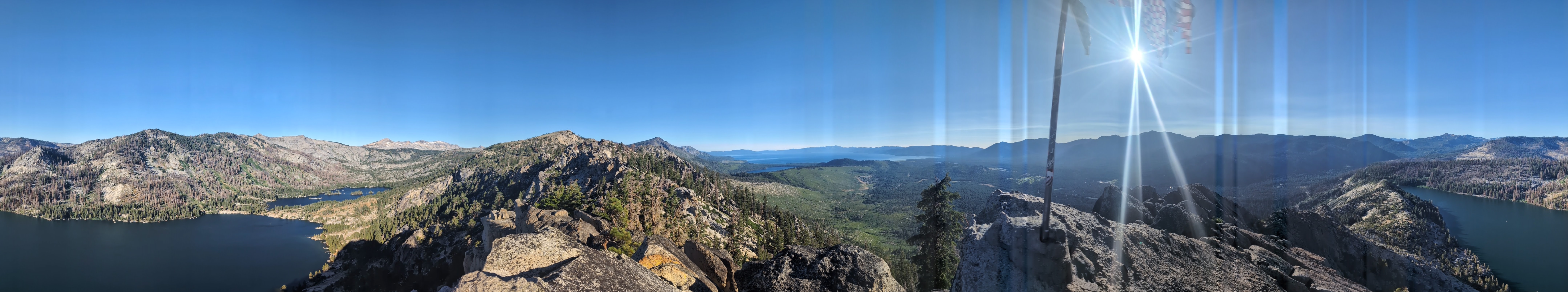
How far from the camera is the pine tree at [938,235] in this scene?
21.3 metres

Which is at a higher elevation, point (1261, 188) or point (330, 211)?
point (1261, 188)

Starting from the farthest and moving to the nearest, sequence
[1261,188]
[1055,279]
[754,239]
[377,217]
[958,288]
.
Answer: [377,217] < [1261,188] < [754,239] < [958,288] < [1055,279]

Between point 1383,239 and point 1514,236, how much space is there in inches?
2192

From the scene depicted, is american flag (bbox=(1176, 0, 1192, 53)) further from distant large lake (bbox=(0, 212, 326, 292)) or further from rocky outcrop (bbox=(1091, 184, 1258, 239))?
distant large lake (bbox=(0, 212, 326, 292))

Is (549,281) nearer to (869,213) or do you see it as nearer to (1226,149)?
(869,213)

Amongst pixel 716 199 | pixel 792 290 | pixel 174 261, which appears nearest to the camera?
pixel 792 290

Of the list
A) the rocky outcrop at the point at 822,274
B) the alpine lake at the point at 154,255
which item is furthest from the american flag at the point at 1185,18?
the alpine lake at the point at 154,255

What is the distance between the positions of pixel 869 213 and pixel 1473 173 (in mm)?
151366

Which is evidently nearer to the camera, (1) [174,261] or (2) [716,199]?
(2) [716,199]

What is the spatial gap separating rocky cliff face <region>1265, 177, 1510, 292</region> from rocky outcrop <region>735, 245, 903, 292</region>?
19438mm

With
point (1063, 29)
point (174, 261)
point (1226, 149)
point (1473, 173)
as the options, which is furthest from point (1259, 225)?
A: point (1226, 149)

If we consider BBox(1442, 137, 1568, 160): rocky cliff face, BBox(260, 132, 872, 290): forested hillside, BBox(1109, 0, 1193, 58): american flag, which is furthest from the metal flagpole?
BBox(1442, 137, 1568, 160): rocky cliff face

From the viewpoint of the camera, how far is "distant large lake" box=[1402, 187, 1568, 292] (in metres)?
45.3

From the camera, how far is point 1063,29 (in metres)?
8.74
